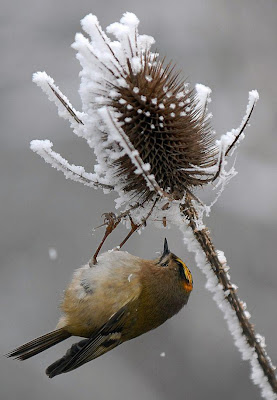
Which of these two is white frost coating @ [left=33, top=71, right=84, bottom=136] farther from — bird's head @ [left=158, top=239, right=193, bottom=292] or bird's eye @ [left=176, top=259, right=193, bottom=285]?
bird's eye @ [left=176, top=259, right=193, bottom=285]

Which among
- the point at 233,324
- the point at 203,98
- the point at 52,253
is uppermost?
the point at 52,253

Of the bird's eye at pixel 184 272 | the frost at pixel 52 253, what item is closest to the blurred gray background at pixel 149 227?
the frost at pixel 52 253

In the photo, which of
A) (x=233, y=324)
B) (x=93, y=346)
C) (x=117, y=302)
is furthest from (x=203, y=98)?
(x=93, y=346)

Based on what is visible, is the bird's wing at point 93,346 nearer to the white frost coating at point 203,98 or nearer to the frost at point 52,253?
the white frost coating at point 203,98

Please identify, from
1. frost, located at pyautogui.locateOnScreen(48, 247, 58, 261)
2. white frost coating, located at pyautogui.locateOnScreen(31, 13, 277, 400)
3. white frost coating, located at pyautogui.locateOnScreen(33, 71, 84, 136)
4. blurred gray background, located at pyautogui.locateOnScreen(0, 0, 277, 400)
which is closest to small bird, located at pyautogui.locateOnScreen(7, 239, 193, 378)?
white frost coating, located at pyautogui.locateOnScreen(31, 13, 277, 400)

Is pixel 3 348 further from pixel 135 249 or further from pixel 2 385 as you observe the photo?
pixel 135 249

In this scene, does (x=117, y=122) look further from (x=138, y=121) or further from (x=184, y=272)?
(x=184, y=272)
